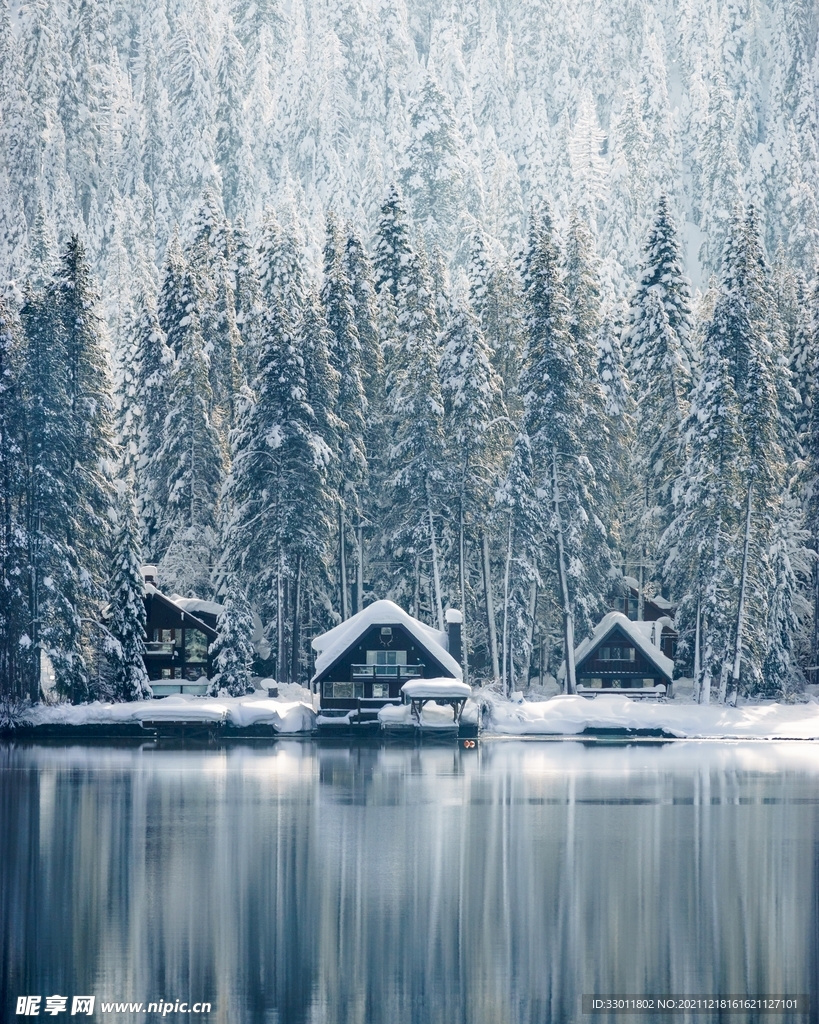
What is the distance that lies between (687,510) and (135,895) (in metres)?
45.5

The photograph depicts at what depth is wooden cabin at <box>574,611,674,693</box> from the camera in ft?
269

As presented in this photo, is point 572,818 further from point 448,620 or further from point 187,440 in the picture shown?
→ point 187,440

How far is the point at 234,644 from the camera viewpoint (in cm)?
7719

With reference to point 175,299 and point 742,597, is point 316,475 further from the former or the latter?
point 742,597

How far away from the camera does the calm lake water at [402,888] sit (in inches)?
1108

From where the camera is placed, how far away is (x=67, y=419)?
237 ft

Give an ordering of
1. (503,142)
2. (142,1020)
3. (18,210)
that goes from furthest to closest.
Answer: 1. (503,142)
2. (18,210)
3. (142,1020)

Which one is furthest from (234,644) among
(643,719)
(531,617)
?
(643,719)

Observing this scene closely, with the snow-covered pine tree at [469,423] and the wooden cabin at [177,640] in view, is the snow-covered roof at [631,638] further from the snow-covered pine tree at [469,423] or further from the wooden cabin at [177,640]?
the wooden cabin at [177,640]

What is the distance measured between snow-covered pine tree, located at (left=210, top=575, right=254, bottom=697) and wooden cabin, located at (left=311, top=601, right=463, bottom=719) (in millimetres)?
3524

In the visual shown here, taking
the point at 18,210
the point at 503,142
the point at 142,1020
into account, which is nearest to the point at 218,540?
the point at 142,1020

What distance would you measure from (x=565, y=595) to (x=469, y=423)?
931 cm

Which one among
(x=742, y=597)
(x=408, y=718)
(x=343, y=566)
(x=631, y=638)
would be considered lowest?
(x=408, y=718)

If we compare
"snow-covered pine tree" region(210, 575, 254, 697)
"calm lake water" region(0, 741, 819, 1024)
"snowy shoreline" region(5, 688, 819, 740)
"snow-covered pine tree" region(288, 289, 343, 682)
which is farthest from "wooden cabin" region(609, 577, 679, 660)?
"calm lake water" region(0, 741, 819, 1024)
